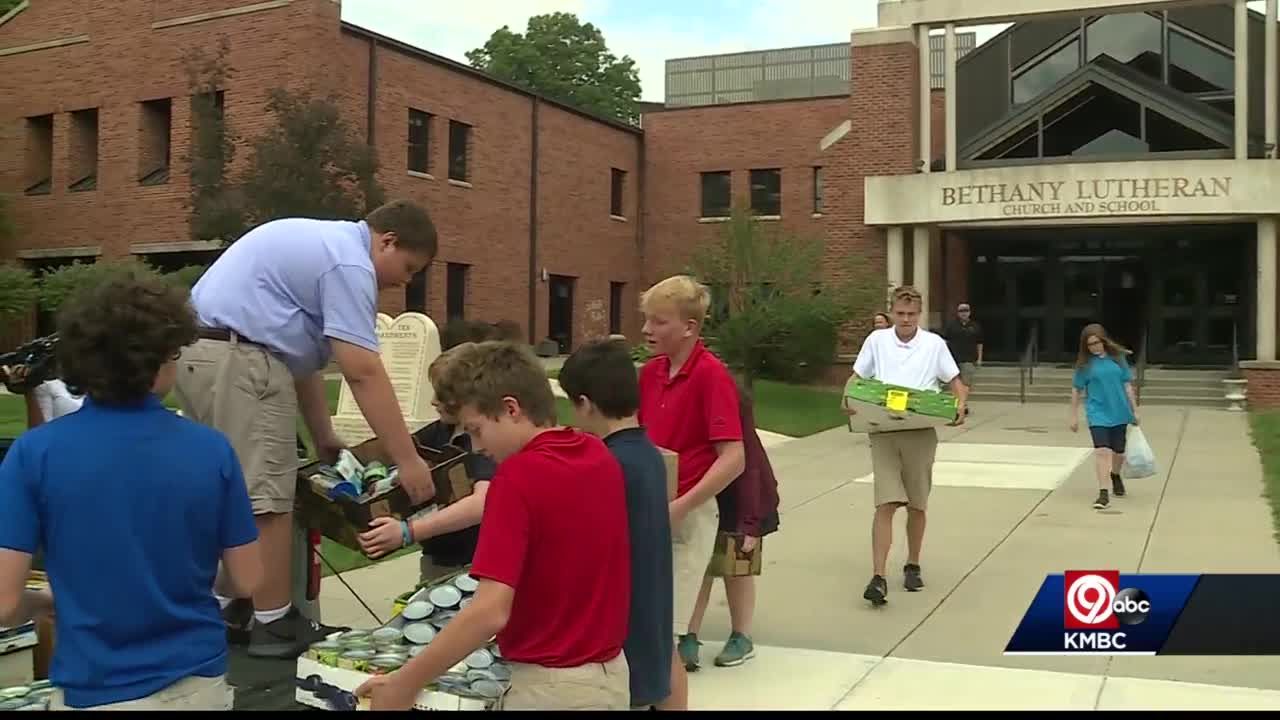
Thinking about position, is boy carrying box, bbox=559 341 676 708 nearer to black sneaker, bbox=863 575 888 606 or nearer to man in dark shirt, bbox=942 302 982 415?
black sneaker, bbox=863 575 888 606

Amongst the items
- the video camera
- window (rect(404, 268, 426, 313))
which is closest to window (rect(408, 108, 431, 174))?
window (rect(404, 268, 426, 313))

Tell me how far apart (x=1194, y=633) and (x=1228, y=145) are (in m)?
20.9

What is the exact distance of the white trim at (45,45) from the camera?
2670 cm

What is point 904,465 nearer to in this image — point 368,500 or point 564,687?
point 368,500

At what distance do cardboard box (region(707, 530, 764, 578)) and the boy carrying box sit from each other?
229cm

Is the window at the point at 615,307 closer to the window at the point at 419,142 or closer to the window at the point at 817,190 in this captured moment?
the window at the point at 817,190

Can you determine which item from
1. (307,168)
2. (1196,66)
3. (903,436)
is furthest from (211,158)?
(1196,66)

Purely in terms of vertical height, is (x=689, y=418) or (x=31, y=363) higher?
(x=31, y=363)

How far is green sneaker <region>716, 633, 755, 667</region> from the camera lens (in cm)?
558

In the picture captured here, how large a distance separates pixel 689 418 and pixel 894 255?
814 inches

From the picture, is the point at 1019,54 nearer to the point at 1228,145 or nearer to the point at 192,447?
the point at 1228,145

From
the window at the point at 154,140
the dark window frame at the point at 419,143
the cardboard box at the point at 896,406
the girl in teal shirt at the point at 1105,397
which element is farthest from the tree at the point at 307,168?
the cardboard box at the point at 896,406

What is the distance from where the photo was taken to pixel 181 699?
247 cm

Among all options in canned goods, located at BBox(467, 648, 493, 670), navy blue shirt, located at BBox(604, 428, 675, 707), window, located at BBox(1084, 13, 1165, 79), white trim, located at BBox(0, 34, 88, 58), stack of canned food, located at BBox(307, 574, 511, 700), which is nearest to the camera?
navy blue shirt, located at BBox(604, 428, 675, 707)
